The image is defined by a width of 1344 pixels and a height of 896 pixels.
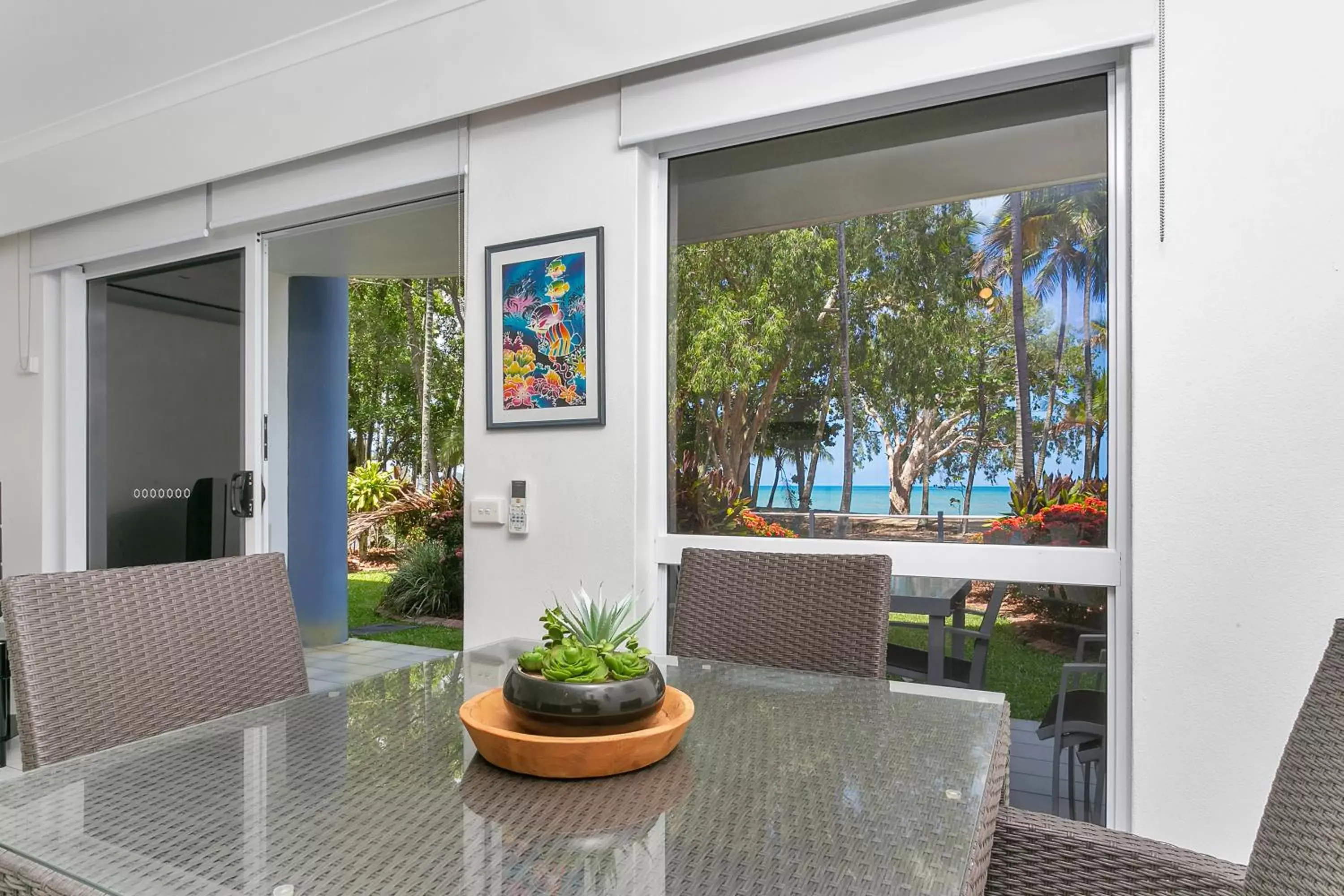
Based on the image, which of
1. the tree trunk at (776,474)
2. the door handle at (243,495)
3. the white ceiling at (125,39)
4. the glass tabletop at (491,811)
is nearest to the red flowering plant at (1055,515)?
the tree trunk at (776,474)

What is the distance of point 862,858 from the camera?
0.74m

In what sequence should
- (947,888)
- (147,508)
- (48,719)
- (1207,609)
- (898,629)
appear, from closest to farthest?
(947,888) < (48,719) < (1207,609) < (898,629) < (147,508)

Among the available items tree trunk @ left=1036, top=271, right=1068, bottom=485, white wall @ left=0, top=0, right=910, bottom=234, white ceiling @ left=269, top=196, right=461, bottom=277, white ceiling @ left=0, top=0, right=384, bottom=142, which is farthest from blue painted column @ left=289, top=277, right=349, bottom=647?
tree trunk @ left=1036, top=271, right=1068, bottom=485

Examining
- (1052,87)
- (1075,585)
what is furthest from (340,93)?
(1075,585)

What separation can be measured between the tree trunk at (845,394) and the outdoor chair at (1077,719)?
645 mm

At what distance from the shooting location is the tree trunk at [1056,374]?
204cm

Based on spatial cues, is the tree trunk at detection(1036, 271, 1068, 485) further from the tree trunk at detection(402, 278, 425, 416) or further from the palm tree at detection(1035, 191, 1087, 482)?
the tree trunk at detection(402, 278, 425, 416)

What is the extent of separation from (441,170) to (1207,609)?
262 centimetres

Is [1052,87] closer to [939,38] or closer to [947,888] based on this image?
[939,38]

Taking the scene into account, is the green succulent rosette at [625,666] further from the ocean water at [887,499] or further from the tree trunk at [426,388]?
the tree trunk at [426,388]

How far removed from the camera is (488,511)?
274cm

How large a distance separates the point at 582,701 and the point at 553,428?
1.77 meters

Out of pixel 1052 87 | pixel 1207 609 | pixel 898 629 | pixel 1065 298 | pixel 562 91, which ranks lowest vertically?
pixel 898 629

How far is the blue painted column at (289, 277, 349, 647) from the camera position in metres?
5.21
